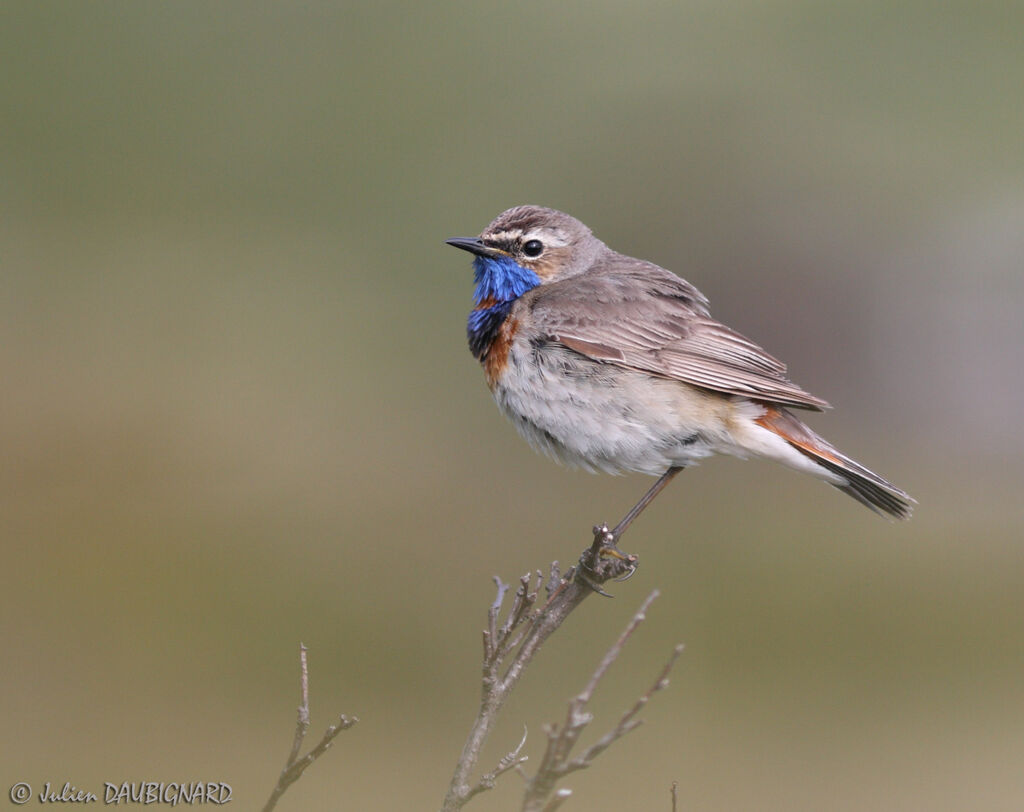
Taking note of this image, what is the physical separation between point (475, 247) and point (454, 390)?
824 cm

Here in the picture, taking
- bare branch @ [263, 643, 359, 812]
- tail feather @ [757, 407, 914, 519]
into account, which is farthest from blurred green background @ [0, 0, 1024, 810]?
bare branch @ [263, 643, 359, 812]

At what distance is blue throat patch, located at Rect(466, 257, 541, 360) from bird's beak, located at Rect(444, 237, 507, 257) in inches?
1.3

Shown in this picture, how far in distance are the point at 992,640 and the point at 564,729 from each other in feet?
31.6

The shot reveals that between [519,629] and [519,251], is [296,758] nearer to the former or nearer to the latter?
[519,629]

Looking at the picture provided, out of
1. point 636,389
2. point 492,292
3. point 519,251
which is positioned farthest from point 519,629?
point 519,251

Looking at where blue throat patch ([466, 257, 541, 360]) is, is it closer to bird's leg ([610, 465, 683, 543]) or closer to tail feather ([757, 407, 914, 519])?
bird's leg ([610, 465, 683, 543])

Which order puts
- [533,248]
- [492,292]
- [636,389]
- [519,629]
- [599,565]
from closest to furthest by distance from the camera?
[519,629]
[599,565]
[636,389]
[492,292]
[533,248]

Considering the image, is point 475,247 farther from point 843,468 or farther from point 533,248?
point 843,468

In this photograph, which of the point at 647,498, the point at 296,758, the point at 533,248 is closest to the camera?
the point at 296,758

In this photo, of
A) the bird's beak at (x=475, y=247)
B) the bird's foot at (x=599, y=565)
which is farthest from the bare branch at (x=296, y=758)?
the bird's beak at (x=475, y=247)

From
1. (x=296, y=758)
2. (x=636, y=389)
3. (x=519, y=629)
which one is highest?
(x=636, y=389)

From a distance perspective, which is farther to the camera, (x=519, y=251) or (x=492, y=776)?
(x=519, y=251)

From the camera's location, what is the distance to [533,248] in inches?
229

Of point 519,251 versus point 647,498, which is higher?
point 519,251
